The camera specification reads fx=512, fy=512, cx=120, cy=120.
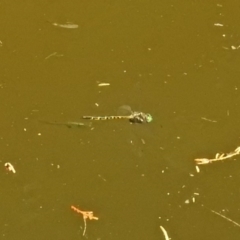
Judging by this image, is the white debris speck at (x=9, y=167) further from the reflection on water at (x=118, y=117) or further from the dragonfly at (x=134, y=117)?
the dragonfly at (x=134, y=117)

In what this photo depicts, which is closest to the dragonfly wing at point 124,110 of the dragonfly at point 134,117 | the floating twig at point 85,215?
the dragonfly at point 134,117

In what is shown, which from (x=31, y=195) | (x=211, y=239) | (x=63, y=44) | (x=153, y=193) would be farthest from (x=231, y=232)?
(x=63, y=44)

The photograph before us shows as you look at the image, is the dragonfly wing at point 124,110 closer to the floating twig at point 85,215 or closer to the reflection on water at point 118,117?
the reflection on water at point 118,117

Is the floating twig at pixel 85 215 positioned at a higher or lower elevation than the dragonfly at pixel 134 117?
lower

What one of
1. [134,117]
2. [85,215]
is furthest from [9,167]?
[134,117]

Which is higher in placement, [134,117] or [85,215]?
[134,117]

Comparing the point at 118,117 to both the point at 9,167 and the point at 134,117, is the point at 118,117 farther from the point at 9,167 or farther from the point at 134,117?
the point at 9,167

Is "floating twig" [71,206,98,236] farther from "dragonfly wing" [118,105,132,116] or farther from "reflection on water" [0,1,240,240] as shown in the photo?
"dragonfly wing" [118,105,132,116]

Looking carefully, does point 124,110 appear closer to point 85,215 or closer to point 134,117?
point 134,117

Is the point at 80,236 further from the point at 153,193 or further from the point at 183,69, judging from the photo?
the point at 183,69

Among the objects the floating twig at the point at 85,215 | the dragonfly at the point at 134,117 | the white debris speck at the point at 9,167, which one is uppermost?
the dragonfly at the point at 134,117

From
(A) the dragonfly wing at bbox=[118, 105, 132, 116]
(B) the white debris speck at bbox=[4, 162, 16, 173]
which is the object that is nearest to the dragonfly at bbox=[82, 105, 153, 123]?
(A) the dragonfly wing at bbox=[118, 105, 132, 116]
